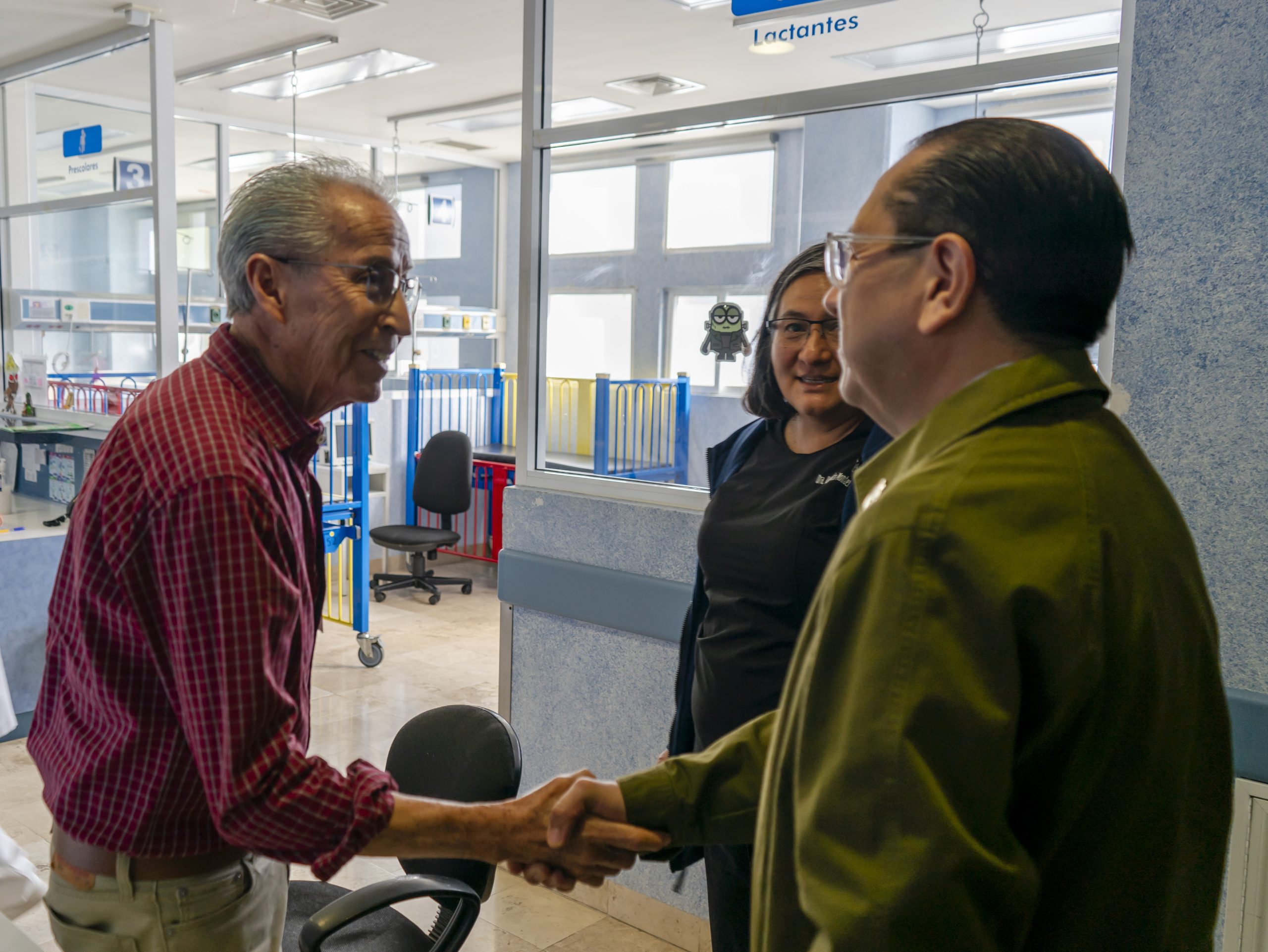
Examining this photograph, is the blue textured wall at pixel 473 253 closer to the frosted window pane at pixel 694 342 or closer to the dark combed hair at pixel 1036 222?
the frosted window pane at pixel 694 342

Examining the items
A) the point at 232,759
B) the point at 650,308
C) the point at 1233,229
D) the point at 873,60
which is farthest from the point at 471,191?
the point at 232,759

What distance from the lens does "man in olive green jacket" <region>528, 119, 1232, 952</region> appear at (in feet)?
2.22

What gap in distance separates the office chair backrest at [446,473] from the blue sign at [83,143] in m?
2.43

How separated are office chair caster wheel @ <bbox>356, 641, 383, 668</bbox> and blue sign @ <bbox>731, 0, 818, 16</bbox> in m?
3.56

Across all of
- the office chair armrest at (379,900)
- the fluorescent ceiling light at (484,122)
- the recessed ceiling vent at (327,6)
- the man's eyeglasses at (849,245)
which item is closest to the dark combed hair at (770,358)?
the man's eyeglasses at (849,245)

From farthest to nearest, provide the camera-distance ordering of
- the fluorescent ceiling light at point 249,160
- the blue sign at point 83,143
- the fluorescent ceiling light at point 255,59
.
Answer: the fluorescent ceiling light at point 249,160 → the blue sign at point 83,143 → the fluorescent ceiling light at point 255,59

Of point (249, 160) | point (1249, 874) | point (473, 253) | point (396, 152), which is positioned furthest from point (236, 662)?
point (473, 253)

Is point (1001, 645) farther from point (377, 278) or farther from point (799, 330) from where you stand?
point (799, 330)

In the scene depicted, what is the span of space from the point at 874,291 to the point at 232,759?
0.77 m

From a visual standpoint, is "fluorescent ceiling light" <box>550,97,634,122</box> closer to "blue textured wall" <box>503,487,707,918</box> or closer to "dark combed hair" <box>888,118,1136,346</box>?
"blue textured wall" <box>503,487,707,918</box>

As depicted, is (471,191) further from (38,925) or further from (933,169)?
(933,169)

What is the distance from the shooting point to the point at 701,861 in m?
2.46

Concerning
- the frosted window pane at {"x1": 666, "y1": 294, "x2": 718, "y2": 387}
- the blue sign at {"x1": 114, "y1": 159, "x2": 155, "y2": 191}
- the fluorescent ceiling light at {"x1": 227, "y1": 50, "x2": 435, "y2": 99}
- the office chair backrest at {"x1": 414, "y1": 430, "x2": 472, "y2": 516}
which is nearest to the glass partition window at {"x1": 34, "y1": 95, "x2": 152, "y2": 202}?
the blue sign at {"x1": 114, "y1": 159, "x2": 155, "y2": 191}

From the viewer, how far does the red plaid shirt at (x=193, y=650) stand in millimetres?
1014
